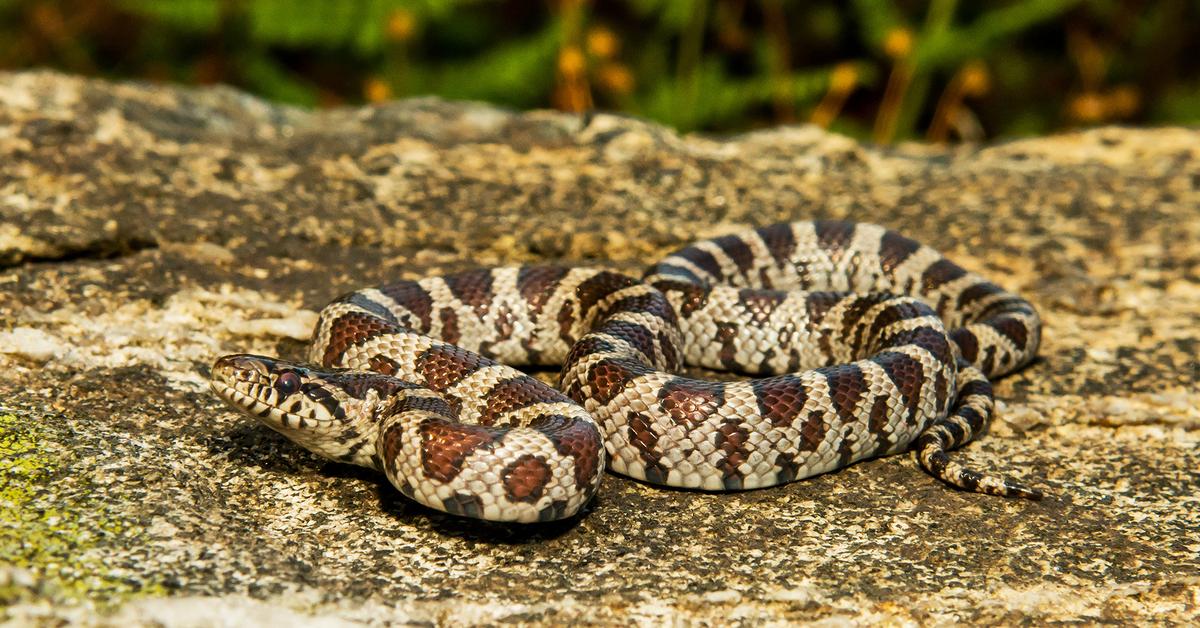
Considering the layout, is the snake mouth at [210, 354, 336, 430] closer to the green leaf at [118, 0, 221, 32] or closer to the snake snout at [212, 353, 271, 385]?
the snake snout at [212, 353, 271, 385]

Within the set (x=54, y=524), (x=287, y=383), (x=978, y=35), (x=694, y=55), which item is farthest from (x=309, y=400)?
(x=978, y=35)

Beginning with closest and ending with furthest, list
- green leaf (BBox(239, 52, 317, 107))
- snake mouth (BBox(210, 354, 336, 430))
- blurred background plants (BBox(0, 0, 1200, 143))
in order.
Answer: snake mouth (BBox(210, 354, 336, 430))
blurred background plants (BBox(0, 0, 1200, 143))
green leaf (BBox(239, 52, 317, 107))

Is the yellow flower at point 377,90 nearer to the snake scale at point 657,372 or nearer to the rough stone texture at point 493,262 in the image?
the rough stone texture at point 493,262

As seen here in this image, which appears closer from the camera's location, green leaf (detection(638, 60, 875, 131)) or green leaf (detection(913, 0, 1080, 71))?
green leaf (detection(913, 0, 1080, 71))

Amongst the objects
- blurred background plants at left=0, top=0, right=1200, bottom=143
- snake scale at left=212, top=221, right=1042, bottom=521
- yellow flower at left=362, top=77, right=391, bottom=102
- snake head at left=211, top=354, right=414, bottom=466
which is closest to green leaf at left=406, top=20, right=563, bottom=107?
blurred background plants at left=0, top=0, right=1200, bottom=143

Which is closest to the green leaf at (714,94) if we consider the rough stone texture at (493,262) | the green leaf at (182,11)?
the rough stone texture at (493,262)

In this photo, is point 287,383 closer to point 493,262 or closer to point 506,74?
point 493,262
